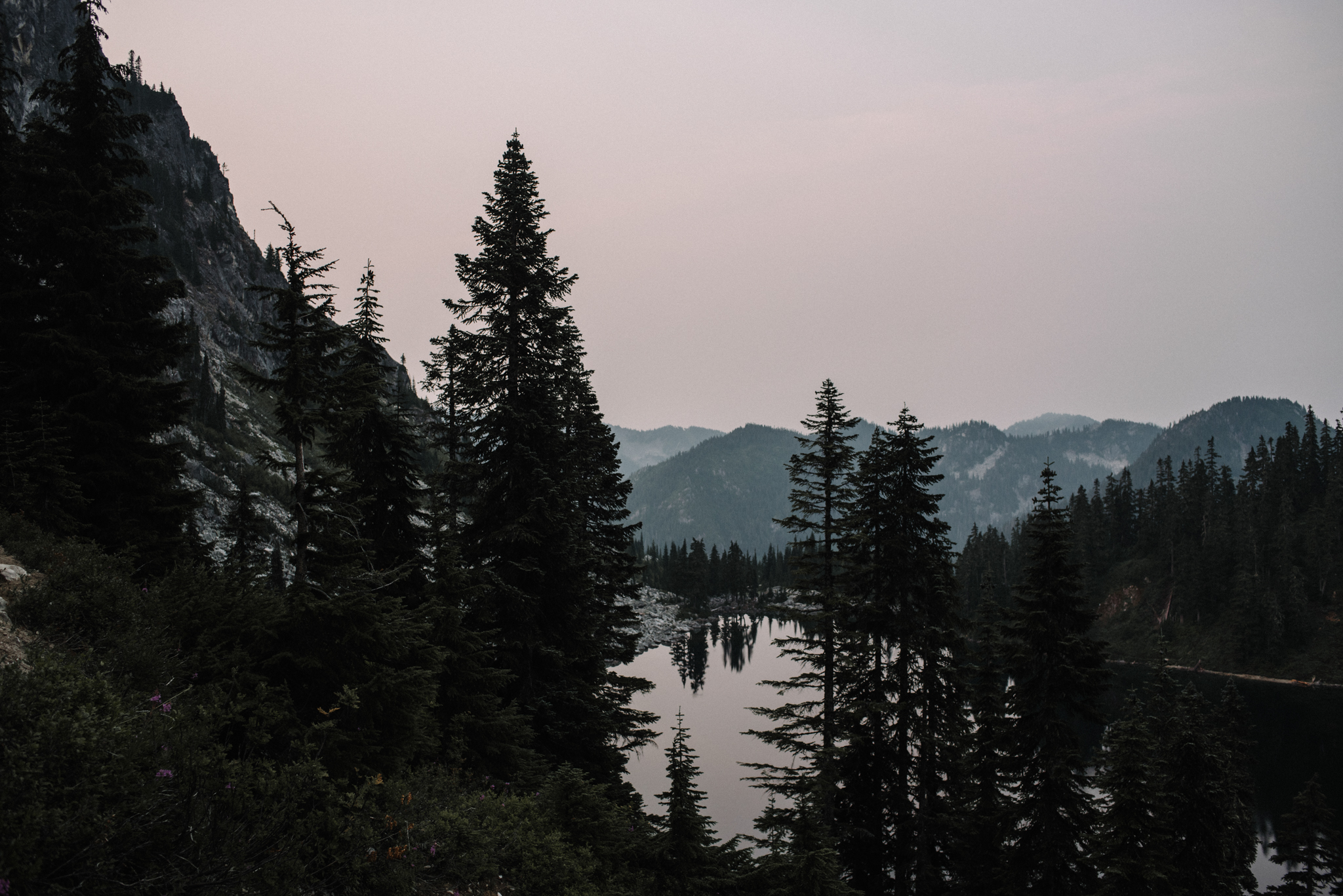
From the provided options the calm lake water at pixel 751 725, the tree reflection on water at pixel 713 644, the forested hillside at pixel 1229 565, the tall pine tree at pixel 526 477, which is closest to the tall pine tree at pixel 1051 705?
the calm lake water at pixel 751 725

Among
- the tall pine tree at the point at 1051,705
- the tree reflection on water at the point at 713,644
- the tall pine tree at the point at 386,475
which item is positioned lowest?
the tree reflection on water at the point at 713,644

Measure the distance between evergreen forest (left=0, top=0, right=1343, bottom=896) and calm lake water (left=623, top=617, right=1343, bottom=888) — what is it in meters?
8.08

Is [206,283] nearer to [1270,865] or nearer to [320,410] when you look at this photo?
[320,410]

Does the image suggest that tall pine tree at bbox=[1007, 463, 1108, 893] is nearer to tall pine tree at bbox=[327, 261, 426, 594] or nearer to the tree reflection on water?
tall pine tree at bbox=[327, 261, 426, 594]

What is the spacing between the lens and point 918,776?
21.4 metres

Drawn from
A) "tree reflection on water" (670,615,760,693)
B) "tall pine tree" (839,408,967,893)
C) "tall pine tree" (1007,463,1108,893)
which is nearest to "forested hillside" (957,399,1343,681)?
"tree reflection on water" (670,615,760,693)

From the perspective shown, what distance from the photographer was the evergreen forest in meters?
7.34

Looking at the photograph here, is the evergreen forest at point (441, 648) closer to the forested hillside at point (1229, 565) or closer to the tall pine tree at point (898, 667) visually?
the tall pine tree at point (898, 667)

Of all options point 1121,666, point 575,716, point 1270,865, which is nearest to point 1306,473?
point 1121,666

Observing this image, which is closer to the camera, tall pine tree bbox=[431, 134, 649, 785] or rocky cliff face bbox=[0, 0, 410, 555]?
tall pine tree bbox=[431, 134, 649, 785]

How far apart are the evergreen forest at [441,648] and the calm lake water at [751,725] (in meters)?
8.08

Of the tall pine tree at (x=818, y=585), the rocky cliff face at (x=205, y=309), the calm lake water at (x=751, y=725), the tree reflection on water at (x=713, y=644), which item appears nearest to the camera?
the tall pine tree at (x=818, y=585)

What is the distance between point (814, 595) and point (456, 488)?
12.1 metres

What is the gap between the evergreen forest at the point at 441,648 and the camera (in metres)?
7.34
